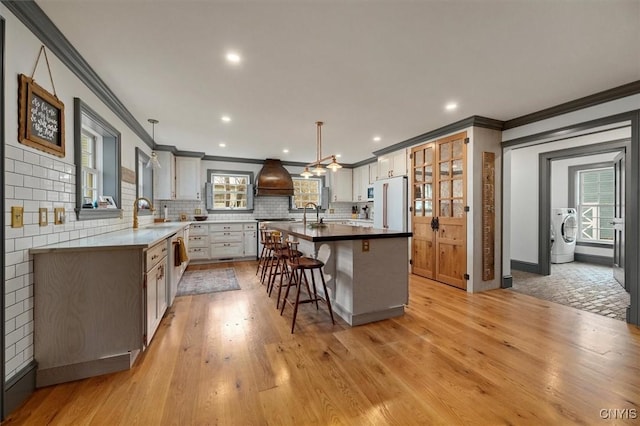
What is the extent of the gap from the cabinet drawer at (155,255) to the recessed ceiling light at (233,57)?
173 centimetres

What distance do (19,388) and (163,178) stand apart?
424 centimetres

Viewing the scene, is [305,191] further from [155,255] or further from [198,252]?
[155,255]

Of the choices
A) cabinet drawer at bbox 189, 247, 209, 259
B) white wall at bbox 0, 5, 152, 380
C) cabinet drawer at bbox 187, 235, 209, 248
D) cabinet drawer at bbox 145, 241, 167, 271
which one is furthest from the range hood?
white wall at bbox 0, 5, 152, 380

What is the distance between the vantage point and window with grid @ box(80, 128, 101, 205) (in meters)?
2.77

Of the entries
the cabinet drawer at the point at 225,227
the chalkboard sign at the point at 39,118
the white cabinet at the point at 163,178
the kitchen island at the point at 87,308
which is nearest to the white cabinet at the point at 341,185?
the cabinet drawer at the point at 225,227

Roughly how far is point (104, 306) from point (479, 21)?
328 cm

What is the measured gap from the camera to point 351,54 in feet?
7.23

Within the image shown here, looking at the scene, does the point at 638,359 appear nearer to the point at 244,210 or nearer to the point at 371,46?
the point at 371,46

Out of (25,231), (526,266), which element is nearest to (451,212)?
(526,266)

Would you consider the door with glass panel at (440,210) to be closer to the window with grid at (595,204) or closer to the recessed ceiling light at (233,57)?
the recessed ceiling light at (233,57)

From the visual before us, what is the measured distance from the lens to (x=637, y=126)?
267 cm

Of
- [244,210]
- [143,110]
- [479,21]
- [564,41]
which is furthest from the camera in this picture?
[244,210]

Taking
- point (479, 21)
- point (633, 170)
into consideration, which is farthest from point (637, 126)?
point (479, 21)

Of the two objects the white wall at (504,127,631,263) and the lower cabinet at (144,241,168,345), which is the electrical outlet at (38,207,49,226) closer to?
the lower cabinet at (144,241,168,345)
